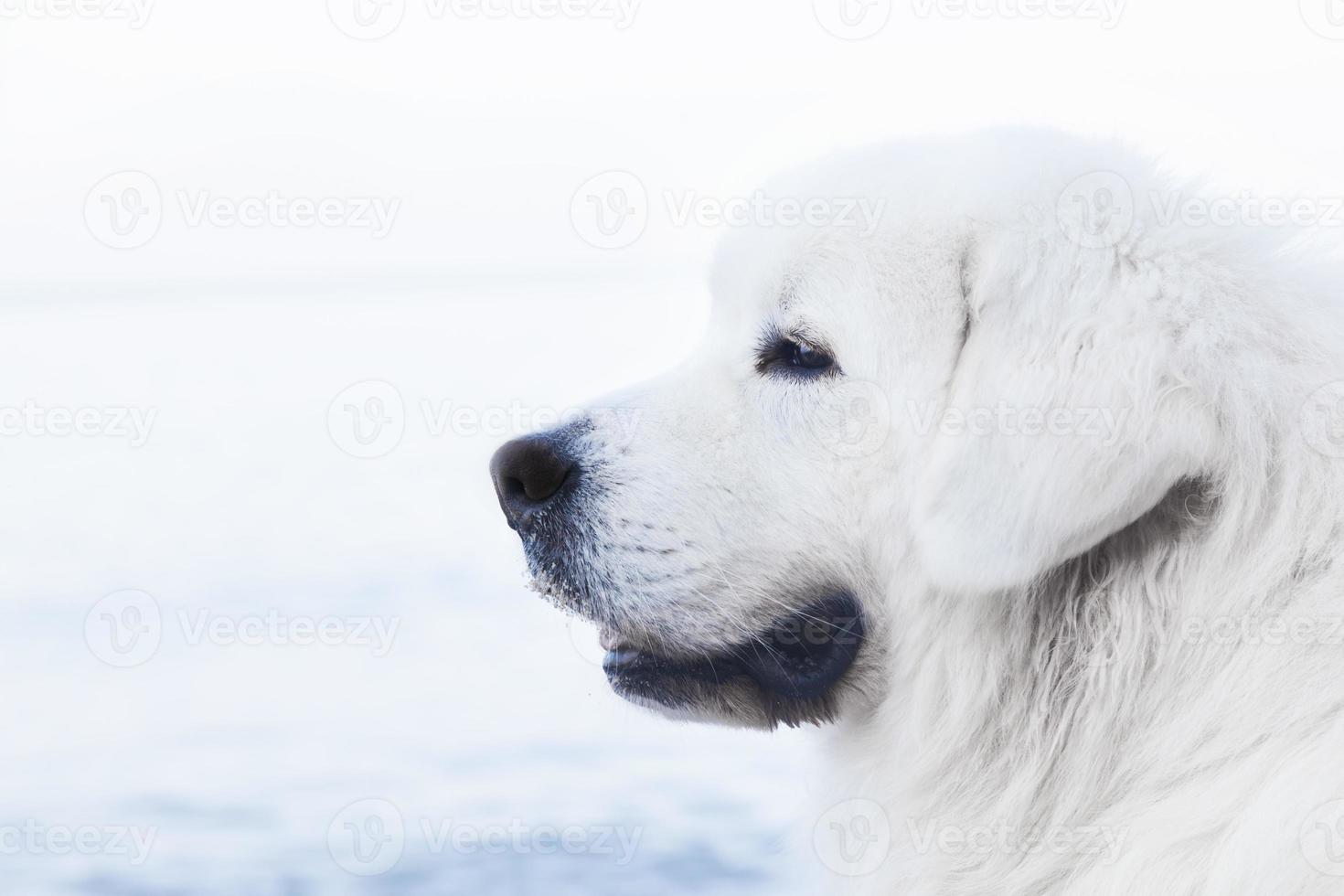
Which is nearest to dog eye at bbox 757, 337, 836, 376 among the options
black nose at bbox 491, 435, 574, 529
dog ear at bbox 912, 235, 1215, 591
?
dog ear at bbox 912, 235, 1215, 591

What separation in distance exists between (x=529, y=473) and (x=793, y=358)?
0.63 m

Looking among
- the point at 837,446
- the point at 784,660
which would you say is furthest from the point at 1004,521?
the point at 784,660

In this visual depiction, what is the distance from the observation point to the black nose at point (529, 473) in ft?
9.21

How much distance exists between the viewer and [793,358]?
277 cm

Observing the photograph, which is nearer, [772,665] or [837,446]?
[837,446]

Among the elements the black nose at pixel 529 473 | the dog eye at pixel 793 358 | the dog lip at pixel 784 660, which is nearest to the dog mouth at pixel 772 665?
the dog lip at pixel 784 660

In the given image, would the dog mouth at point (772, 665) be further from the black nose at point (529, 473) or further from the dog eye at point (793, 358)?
the dog eye at point (793, 358)

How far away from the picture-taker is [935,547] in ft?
7.82

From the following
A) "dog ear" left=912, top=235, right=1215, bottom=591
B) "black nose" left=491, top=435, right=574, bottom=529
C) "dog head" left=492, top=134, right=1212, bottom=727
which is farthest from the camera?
"black nose" left=491, top=435, right=574, bottom=529

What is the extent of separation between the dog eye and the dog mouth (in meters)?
0.48

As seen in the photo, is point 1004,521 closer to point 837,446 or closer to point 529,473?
point 837,446

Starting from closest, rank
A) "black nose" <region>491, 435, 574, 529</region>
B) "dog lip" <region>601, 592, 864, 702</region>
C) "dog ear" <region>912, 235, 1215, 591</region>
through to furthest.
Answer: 1. "dog ear" <region>912, 235, 1215, 591</region>
2. "dog lip" <region>601, 592, 864, 702</region>
3. "black nose" <region>491, 435, 574, 529</region>

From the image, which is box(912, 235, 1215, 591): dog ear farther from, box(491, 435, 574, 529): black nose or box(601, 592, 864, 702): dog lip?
box(491, 435, 574, 529): black nose

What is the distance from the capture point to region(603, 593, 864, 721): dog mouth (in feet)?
8.84
